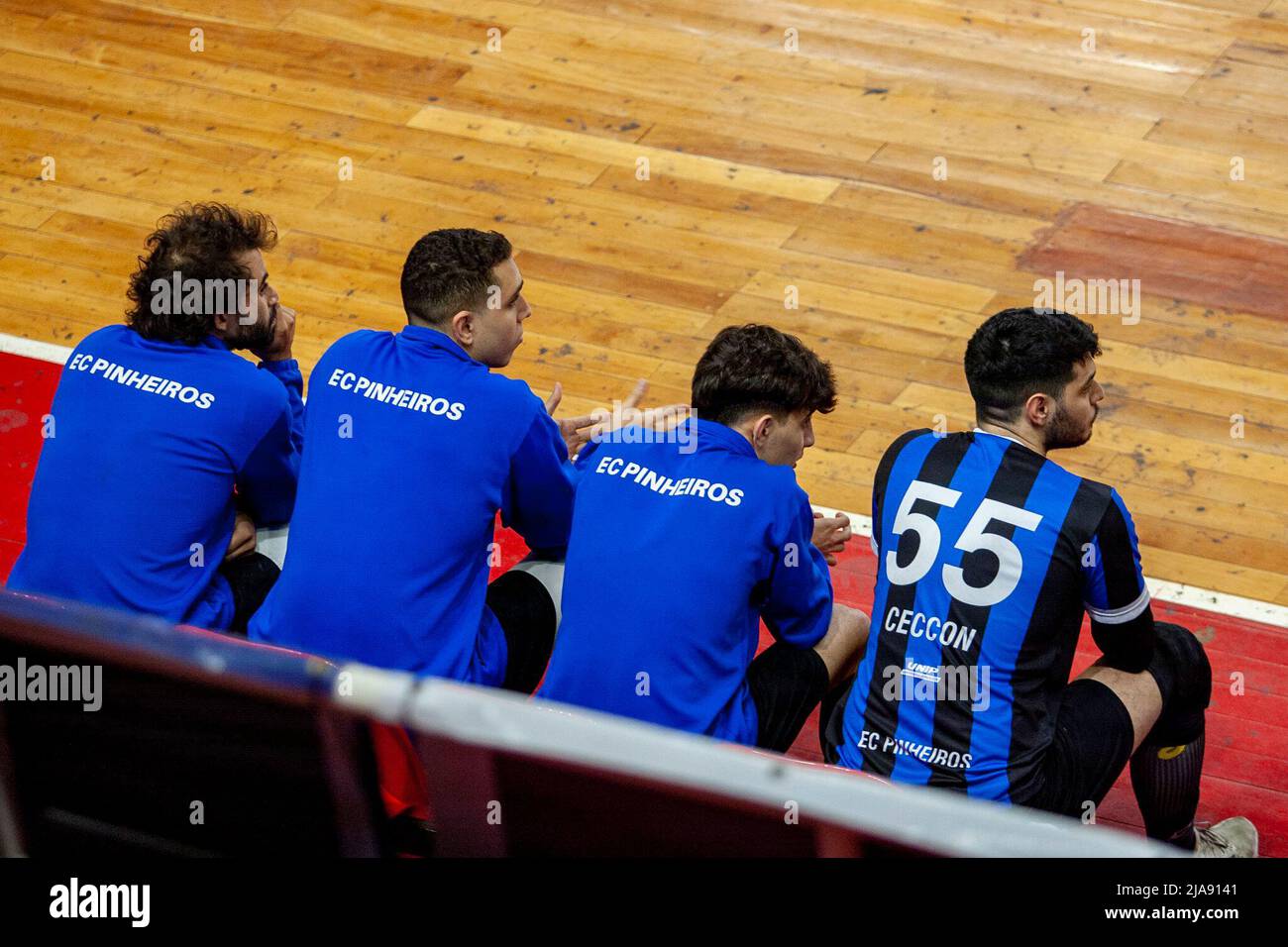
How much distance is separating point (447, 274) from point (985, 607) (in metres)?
1.49

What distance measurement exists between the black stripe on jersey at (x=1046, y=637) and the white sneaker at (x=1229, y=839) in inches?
29.2

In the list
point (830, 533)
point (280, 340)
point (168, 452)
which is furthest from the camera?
point (280, 340)

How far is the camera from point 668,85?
771 cm

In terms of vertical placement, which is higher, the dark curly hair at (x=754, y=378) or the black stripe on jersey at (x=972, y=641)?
the dark curly hair at (x=754, y=378)

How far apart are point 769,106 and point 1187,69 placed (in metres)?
1.90

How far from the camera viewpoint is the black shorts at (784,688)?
3.81m

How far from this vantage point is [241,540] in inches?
164

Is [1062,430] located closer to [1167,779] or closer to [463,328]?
[1167,779]

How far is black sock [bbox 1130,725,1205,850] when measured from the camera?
3871 millimetres

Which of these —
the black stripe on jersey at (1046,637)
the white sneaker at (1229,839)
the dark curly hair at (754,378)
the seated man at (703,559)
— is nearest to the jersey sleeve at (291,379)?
the seated man at (703,559)
